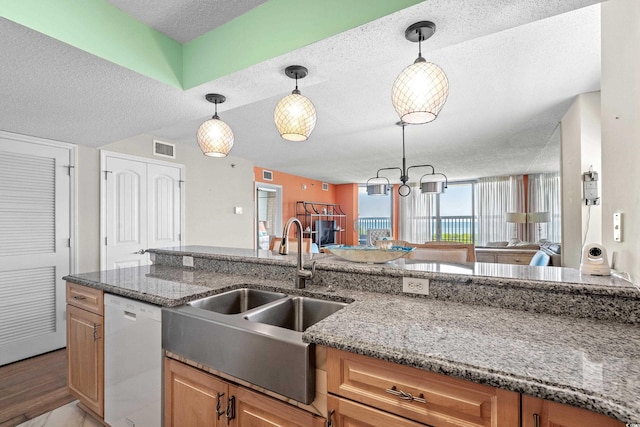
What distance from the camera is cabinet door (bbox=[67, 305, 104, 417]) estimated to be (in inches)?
68.2

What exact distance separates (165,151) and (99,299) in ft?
8.86

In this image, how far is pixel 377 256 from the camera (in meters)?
1.67

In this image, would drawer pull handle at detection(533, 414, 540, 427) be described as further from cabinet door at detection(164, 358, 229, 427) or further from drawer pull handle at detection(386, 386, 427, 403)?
cabinet door at detection(164, 358, 229, 427)

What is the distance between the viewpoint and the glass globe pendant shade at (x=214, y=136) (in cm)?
190

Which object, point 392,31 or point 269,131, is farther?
point 269,131

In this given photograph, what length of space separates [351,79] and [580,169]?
2079 mm

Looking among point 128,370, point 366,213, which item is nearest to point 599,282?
point 128,370

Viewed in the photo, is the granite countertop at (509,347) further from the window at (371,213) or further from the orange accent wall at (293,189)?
the window at (371,213)

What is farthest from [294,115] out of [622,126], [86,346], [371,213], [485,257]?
[371,213]

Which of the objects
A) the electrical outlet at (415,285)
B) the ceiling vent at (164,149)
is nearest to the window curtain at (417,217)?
the ceiling vent at (164,149)

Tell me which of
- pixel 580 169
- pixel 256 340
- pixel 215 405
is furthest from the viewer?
pixel 580 169

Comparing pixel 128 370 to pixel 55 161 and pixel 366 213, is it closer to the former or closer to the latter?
pixel 55 161

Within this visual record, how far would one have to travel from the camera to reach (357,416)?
92 cm

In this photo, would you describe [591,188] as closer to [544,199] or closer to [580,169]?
[580,169]
